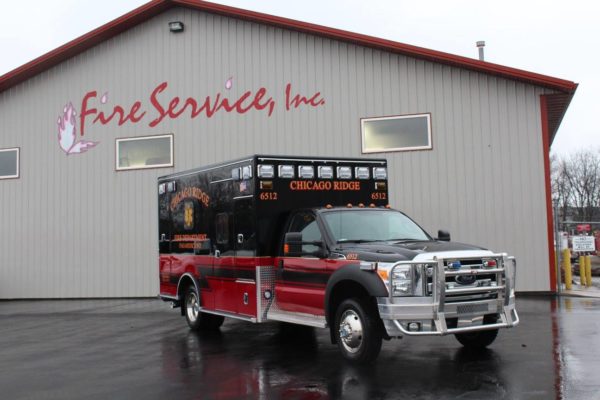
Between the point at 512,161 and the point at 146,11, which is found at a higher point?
the point at 146,11

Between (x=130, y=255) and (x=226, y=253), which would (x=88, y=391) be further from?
(x=130, y=255)

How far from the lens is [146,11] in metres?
19.7

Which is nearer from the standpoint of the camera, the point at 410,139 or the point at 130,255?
the point at 410,139

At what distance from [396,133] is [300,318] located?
370 inches

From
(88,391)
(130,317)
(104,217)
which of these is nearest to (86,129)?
(104,217)

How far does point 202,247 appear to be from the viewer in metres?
11.8

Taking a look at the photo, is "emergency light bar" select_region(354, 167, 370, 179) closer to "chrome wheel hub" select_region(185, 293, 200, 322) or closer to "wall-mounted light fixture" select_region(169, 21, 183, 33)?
"chrome wheel hub" select_region(185, 293, 200, 322)

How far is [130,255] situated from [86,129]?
4.12 meters

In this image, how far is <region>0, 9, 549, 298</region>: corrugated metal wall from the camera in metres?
16.8

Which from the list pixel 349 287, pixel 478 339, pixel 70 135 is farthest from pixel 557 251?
pixel 70 135

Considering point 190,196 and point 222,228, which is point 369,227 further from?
point 190,196

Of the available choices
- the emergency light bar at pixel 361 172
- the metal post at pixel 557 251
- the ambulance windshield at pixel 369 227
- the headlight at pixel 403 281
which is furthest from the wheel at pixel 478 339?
the metal post at pixel 557 251

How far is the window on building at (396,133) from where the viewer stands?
17500 millimetres

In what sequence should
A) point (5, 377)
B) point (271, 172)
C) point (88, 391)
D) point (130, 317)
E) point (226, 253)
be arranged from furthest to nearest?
1. point (130, 317)
2. point (226, 253)
3. point (271, 172)
4. point (5, 377)
5. point (88, 391)
